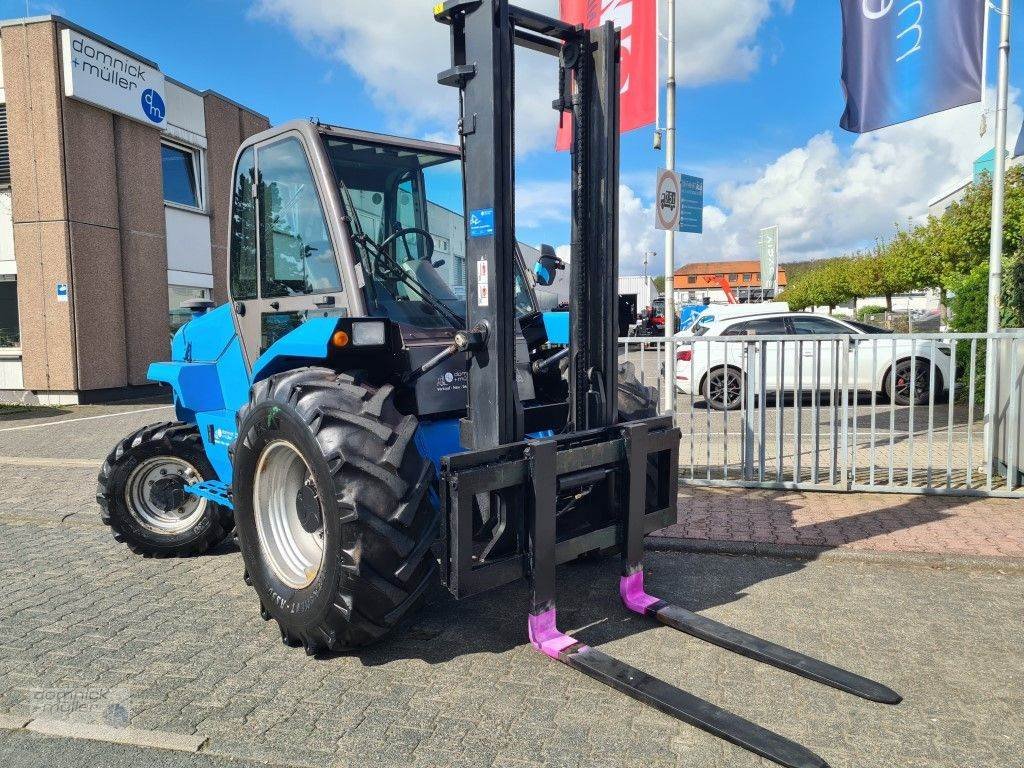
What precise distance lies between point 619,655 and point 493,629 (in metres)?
0.69

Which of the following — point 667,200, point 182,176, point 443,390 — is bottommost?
point 443,390

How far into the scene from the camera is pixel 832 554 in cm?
517

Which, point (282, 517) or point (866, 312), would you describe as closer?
point (282, 517)

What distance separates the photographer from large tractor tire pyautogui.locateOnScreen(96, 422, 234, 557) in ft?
17.6

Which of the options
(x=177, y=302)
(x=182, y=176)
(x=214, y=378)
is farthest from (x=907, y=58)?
(x=182, y=176)

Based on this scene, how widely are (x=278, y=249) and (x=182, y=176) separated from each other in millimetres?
16705

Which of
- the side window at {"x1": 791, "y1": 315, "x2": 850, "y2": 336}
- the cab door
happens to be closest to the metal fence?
the cab door

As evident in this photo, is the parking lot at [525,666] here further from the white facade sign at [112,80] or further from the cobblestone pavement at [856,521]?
the white facade sign at [112,80]

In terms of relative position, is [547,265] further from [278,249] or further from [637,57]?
[637,57]

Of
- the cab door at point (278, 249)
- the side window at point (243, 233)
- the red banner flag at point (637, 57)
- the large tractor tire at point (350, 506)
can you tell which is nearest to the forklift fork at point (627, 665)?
the large tractor tire at point (350, 506)

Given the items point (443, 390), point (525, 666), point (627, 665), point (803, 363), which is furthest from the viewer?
point (803, 363)

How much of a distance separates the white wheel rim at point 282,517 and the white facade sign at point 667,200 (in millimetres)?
5547

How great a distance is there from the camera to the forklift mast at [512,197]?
3.43 metres

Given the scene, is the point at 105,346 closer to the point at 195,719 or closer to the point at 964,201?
the point at 195,719
